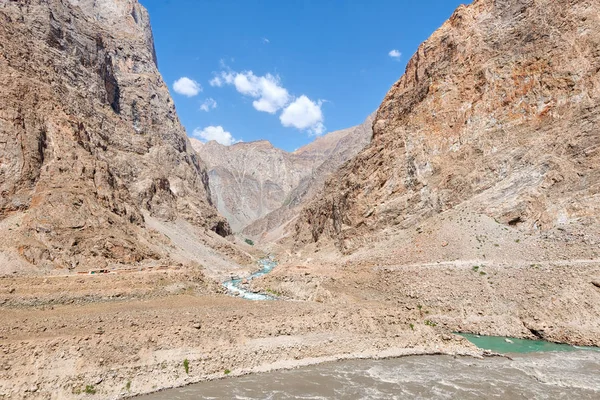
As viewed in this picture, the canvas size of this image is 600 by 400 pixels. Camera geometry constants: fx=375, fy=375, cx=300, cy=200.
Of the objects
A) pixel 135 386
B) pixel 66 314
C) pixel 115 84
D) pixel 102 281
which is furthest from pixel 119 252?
pixel 115 84

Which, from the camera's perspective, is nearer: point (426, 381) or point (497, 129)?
point (426, 381)

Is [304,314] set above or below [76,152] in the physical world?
below

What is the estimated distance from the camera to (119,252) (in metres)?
43.3

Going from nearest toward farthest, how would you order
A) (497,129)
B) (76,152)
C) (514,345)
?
(514,345) < (497,129) < (76,152)

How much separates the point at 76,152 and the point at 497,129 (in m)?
54.4

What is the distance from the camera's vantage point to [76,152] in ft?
166

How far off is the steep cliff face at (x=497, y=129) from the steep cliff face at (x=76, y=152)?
110 feet

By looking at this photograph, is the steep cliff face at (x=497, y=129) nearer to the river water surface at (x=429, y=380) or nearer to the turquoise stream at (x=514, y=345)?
the turquoise stream at (x=514, y=345)

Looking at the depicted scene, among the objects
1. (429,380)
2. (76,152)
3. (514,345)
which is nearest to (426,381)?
(429,380)

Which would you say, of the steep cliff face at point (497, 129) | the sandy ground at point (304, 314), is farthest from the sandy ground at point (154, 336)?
the steep cliff face at point (497, 129)

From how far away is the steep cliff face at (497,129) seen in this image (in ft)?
122

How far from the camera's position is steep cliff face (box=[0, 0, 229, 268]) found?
135 ft

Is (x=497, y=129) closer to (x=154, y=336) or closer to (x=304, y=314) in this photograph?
(x=304, y=314)

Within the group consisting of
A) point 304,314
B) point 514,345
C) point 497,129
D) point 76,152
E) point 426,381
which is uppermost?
point 497,129
